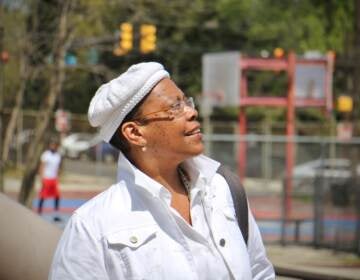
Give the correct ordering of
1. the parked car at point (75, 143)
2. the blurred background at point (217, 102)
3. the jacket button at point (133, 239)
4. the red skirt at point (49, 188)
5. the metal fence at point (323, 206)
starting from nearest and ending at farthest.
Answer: the jacket button at point (133, 239), the metal fence at point (323, 206), the blurred background at point (217, 102), the red skirt at point (49, 188), the parked car at point (75, 143)

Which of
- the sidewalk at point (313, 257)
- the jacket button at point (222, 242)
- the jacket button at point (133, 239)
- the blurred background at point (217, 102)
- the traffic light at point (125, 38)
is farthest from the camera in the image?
the traffic light at point (125, 38)

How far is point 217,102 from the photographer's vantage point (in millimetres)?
28156

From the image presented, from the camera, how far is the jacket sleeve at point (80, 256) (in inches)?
102

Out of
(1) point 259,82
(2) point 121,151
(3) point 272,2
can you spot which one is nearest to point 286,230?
(2) point 121,151

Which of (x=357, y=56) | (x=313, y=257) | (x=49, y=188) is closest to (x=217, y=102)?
(x=357, y=56)

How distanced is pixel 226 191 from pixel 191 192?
0.39 ft

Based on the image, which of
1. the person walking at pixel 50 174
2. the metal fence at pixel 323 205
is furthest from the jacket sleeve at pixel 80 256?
the person walking at pixel 50 174

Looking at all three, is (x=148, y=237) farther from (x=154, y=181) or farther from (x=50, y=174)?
(x=50, y=174)

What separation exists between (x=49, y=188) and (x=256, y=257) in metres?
17.3

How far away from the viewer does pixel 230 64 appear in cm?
2733

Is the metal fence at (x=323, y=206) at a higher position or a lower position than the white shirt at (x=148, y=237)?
lower

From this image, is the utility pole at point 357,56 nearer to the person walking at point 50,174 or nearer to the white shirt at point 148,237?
the person walking at point 50,174

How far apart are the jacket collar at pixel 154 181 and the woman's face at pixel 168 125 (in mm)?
74

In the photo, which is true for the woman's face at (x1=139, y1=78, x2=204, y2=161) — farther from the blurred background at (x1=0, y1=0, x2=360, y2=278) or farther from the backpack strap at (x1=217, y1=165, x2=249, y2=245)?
the blurred background at (x1=0, y1=0, x2=360, y2=278)
